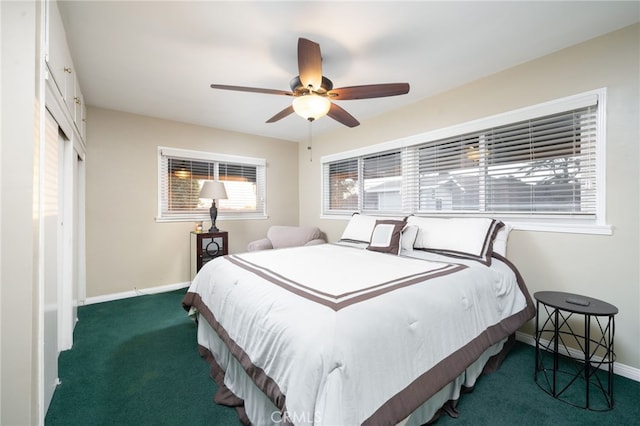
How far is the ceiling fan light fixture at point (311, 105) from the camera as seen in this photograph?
2.04 metres

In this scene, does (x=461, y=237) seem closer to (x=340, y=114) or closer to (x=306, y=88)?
(x=340, y=114)

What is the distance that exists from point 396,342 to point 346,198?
128 inches

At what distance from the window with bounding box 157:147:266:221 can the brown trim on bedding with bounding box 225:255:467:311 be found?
249cm

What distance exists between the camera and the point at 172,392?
5.70 ft

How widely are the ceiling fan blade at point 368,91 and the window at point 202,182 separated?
2792 millimetres

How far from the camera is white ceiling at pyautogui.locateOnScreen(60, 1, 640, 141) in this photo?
1.74 m

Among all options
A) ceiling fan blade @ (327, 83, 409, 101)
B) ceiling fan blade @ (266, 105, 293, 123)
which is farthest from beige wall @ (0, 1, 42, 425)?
ceiling fan blade @ (327, 83, 409, 101)

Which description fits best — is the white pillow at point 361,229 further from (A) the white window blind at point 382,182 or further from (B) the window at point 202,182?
(B) the window at point 202,182

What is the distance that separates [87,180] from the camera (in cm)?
328

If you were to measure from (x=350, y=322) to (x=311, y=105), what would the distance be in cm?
163

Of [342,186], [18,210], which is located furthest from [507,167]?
[18,210]

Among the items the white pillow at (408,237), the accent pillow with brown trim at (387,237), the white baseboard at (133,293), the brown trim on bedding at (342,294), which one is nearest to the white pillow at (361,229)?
the accent pillow with brown trim at (387,237)

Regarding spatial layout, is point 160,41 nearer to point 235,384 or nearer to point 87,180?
point 87,180

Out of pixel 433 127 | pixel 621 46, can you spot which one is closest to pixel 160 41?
pixel 433 127
